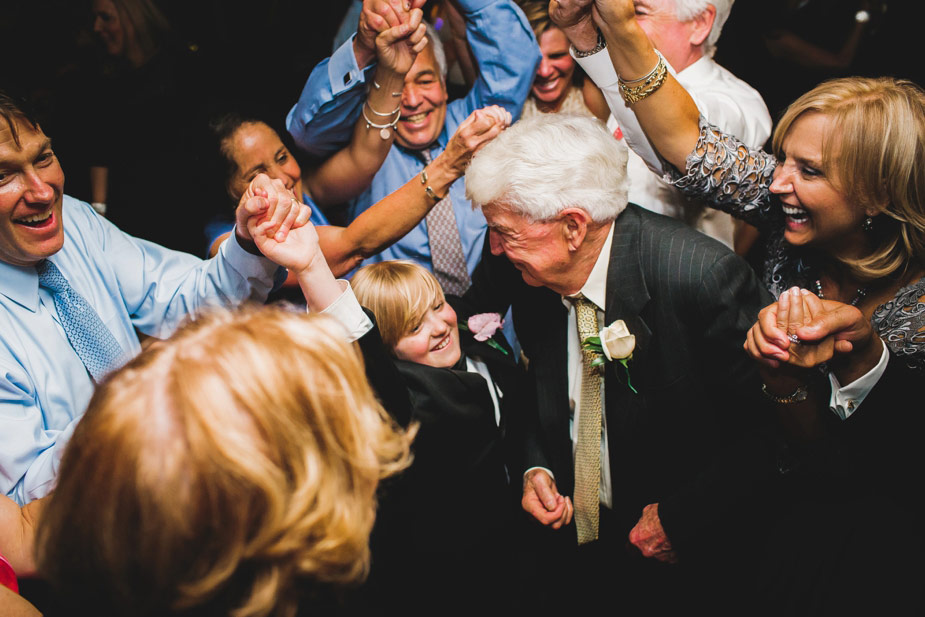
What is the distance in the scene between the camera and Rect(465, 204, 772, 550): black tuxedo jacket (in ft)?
5.85

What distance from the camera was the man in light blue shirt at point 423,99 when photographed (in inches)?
92.7

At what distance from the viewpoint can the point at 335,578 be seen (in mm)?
1005

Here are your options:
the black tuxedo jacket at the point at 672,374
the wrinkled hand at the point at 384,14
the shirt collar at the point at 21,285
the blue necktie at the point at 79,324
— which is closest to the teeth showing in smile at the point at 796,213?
the black tuxedo jacket at the point at 672,374

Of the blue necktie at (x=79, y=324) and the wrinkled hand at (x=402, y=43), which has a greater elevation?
the wrinkled hand at (x=402, y=43)

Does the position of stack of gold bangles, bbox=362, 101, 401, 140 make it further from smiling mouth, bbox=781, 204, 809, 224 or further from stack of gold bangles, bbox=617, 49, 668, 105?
smiling mouth, bbox=781, 204, 809, 224

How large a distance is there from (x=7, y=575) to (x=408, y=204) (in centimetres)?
146

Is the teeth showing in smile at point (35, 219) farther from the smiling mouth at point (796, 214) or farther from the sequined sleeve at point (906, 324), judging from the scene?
the sequined sleeve at point (906, 324)

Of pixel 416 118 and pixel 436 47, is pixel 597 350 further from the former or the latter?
pixel 436 47

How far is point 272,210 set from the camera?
163 centimetres

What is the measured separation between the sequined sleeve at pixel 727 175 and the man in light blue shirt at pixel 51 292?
1.22 metres

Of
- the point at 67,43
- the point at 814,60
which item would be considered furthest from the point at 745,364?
the point at 67,43

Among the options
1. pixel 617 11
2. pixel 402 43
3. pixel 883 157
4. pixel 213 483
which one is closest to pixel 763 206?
pixel 883 157

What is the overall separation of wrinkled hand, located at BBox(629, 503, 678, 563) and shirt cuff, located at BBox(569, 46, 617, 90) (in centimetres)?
140

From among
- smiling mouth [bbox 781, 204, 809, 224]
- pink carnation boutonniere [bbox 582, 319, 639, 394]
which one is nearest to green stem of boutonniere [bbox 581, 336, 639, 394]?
pink carnation boutonniere [bbox 582, 319, 639, 394]
